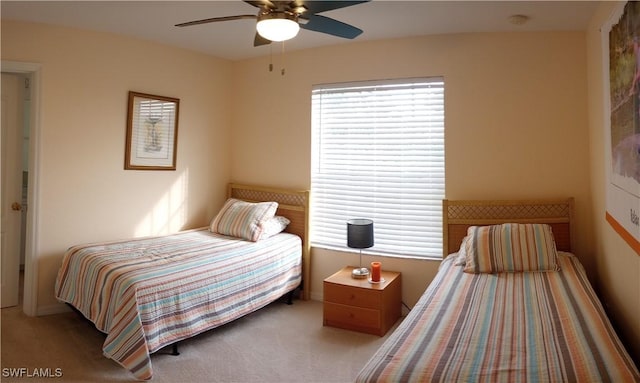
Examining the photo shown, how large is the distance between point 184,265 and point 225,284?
35 centimetres

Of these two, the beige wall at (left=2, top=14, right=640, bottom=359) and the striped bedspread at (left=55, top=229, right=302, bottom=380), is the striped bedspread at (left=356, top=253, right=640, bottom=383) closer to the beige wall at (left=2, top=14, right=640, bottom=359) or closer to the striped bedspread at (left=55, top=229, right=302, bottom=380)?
the beige wall at (left=2, top=14, right=640, bottom=359)

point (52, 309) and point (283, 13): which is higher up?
point (283, 13)

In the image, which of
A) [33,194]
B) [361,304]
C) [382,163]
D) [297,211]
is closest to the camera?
[361,304]

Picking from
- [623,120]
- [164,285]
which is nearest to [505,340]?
[623,120]

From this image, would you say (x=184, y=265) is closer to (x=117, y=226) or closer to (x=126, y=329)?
(x=126, y=329)

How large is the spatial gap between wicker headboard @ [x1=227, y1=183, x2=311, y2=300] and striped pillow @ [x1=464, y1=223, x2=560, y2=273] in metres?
1.66

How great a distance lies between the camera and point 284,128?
4.32 m

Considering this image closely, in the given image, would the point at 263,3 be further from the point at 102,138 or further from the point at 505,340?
the point at 102,138

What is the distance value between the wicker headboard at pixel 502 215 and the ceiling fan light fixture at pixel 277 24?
2.01m

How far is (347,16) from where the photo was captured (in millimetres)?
3135

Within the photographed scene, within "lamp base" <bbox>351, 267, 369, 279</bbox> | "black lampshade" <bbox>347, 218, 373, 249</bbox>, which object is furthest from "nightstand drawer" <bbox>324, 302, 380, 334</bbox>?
"black lampshade" <bbox>347, 218, 373, 249</bbox>

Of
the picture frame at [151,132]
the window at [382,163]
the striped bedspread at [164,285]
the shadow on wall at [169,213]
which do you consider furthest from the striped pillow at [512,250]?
the picture frame at [151,132]

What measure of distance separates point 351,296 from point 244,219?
1.35 meters

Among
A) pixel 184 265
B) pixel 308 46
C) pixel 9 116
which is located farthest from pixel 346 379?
pixel 9 116
